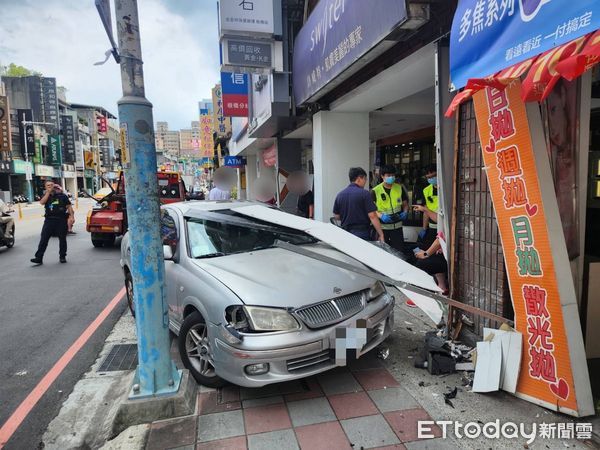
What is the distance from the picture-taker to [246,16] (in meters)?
7.45

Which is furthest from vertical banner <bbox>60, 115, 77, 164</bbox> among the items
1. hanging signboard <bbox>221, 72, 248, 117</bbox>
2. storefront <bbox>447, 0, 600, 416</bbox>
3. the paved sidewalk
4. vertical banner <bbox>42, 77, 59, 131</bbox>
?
storefront <bbox>447, 0, 600, 416</bbox>

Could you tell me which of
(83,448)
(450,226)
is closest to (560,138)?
(450,226)

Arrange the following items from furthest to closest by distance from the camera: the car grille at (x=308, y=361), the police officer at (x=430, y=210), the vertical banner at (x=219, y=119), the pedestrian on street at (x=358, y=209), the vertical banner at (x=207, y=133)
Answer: the vertical banner at (x=207, y=133), the vertical banner at (x=219, y=119), the police officer at (x=430, y=210), the pedestrian on street at (x=358, y=209), the car grille at (x=308, y=361)

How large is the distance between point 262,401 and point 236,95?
1035cm

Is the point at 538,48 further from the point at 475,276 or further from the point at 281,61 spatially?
the point at 281,61

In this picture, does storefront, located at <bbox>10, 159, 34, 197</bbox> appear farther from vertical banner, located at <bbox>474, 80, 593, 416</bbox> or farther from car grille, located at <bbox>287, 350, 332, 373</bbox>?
vertical banner, located at <bbox>474, 80, 593, 416</bbox>

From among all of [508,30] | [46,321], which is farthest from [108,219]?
[508,30]

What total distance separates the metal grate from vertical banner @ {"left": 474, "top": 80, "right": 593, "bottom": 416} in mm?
267

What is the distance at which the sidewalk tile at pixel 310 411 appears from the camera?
2.82m

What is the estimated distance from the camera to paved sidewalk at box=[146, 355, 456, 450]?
2594 mm

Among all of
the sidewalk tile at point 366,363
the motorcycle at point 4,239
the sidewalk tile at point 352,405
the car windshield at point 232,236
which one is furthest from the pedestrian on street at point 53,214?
the sidewalk tile at point 352,405

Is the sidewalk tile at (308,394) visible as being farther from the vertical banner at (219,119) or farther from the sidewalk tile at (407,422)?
the vertical banner at (219,119)

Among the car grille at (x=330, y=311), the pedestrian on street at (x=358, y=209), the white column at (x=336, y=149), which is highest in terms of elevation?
the white column at (x=336, y=149)

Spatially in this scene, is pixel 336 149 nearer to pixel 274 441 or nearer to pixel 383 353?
pixel 383 353
